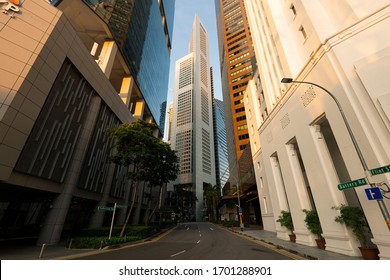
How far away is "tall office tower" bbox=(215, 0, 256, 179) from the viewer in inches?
2280

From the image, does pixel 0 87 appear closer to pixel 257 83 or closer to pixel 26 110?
pixel 26 110

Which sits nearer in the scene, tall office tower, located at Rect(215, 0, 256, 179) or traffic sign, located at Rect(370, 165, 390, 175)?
traffic sign, located at Rect(370, 165, 390, 175)

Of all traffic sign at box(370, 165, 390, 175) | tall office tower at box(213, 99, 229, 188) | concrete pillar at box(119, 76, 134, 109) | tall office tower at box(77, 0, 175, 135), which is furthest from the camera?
tall office tower at box(213, 99, 229, 188)

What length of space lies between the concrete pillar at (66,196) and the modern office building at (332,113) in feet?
72.1

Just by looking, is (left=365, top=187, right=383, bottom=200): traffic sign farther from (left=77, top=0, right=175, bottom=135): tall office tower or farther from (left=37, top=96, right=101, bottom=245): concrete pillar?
(left=77, top=0, right=175, bottom=135): tall office tower

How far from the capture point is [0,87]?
12.4 m

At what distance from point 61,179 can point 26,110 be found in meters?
7.61

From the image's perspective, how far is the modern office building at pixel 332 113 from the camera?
8766mm

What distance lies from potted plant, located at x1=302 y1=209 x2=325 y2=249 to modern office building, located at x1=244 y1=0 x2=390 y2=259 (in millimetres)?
801

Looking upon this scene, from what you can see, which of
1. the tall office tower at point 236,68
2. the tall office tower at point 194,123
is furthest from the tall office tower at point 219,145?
the tall office tower at point 236,68

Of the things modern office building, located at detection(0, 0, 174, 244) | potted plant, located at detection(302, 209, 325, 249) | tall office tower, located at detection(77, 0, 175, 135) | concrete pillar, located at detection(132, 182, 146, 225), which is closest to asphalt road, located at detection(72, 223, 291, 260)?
potted plant, located at detection(302, 209, 325, 249)

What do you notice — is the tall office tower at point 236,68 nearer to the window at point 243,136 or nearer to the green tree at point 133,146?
the window at point 243,136

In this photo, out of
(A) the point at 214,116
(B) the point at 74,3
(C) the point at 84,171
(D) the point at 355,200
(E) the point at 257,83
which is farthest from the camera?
(A) the point at 214,116

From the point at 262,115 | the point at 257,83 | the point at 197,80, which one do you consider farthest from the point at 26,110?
the point at 197,80
